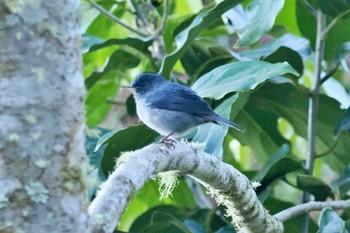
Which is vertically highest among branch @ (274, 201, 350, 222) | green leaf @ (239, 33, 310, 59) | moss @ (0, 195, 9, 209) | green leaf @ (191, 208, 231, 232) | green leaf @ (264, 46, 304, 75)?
moss @ (0, 195, 9, 209)

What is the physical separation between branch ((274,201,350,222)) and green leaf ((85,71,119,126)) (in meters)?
1.02

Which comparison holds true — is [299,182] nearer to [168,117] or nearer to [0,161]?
[168,117]

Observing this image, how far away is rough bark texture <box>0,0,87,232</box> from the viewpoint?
1.06m

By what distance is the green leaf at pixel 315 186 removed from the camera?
94.2 inches

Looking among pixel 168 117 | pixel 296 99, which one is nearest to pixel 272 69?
pixel 168 117

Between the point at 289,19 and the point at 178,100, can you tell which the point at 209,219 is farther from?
the point at 289,19

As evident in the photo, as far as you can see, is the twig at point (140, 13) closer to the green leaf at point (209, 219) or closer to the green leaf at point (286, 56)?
the green leaf at point (286, 56)

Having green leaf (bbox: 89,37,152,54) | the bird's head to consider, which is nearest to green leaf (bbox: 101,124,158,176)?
the bird's head

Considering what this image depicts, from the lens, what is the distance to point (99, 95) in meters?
3.02

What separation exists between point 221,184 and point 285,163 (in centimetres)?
71

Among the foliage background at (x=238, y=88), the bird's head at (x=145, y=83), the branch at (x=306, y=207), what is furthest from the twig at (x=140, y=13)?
the branch at (x=306, y=207)

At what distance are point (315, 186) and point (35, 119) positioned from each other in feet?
4.93

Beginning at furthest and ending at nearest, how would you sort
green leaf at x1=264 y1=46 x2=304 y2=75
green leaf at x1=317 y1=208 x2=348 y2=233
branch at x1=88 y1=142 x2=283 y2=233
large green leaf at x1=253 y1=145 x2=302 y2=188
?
green leaf at x1=264 y1=46 x2=304 y2=75, large green leaf at x1=253 y1=145 x2=302 y2=188, green leaf at x1=317 y1=208 x2=348 y2=233, branch at x1=88 y1=142 x2=283 y2=233

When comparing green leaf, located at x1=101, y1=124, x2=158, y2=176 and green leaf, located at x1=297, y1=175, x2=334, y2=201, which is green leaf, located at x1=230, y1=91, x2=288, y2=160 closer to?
green leaf, located at x1=297, y1=175, x2=334, y2=201
